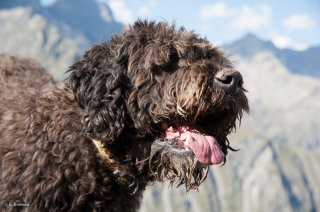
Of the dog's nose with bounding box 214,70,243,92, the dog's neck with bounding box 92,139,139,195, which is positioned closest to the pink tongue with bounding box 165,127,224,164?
the dog's nose with bounding box 214,70,243,92

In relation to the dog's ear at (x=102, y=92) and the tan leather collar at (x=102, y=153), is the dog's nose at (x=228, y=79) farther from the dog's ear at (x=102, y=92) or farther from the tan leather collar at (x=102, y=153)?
the tan leather collar at (x=102, y=153)

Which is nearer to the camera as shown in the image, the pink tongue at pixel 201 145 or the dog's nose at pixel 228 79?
the dog's nose at pixel 228 79

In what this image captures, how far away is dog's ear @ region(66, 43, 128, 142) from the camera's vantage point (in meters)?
6.75

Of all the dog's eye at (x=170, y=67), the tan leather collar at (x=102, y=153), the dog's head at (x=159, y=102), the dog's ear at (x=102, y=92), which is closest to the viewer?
the dog's head at (x=159, y=102)

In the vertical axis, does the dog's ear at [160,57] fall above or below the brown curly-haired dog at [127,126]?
above

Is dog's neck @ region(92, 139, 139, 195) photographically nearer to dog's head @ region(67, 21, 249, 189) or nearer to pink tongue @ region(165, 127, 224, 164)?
dog's head @ region(67, 21, 249, 189)

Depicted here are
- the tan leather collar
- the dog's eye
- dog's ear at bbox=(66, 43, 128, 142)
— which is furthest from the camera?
the tan leather collar

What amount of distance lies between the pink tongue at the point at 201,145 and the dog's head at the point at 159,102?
0.04 ft

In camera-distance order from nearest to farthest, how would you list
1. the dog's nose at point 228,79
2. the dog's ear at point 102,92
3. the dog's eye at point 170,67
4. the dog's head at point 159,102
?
the dog's nose at point 228,79
the dog's head at point 159,102
the dog's ear at point 102,92
the dog's eye at point 170,67

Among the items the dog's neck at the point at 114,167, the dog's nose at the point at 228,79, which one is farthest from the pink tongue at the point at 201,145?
the dog's neck at the point at 114,167

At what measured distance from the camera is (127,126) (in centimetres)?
694

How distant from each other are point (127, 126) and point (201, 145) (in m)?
0.98

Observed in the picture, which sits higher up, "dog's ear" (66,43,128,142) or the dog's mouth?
"dog's ear" (66,43,128,142)

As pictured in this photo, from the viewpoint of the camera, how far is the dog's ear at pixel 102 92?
6.75 m
